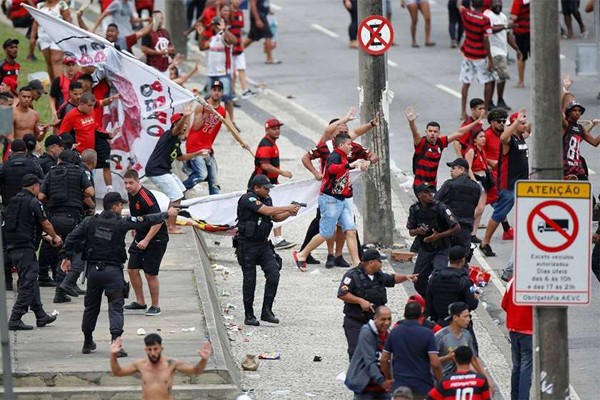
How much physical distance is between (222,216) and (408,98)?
972 cm

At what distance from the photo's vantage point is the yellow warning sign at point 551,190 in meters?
11.7

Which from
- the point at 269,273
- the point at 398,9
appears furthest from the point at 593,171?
the point at 398,9

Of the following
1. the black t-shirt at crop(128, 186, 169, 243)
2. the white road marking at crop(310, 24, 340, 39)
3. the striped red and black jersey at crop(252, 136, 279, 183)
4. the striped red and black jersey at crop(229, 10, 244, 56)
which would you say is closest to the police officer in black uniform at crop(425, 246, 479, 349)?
the black t-shirt at crop(128, 186, 169, 243)

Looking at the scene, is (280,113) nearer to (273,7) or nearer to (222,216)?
(222,216)

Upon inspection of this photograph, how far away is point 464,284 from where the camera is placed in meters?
14.2

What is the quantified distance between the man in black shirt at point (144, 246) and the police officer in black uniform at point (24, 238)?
98 cm

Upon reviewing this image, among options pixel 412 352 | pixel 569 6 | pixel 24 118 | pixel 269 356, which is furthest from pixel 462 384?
pixel 569 6

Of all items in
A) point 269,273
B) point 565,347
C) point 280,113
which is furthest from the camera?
point 280,113

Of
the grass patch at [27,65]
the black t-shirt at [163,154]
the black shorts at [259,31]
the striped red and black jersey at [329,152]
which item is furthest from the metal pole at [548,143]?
the black shorts at [259,31]

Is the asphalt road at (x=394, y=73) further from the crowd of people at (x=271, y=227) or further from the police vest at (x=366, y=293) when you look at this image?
the police vest at (x=366, y=293)

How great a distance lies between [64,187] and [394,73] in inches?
589

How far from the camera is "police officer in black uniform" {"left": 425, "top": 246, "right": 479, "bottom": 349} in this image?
14.2m

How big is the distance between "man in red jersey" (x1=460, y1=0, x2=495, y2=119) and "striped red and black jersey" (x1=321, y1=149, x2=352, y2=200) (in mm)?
8003

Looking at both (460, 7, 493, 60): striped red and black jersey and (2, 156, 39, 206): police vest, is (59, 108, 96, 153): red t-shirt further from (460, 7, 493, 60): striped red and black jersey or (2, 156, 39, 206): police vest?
(460, 7, 493, 60): striped red and black jersey
